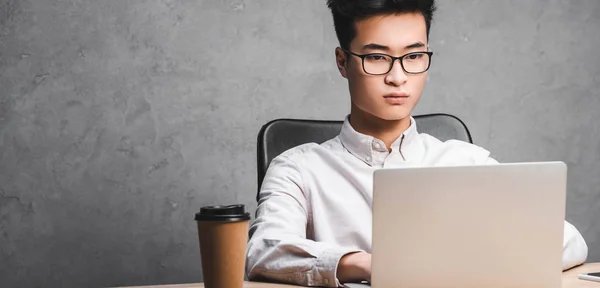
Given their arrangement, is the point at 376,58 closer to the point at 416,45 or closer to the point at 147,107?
the point at 416,45

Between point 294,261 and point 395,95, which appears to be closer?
point 294,261

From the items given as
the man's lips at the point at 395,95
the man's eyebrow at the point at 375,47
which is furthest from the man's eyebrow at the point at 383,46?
the man's lips at the point at 395,95

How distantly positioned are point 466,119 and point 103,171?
129 cm

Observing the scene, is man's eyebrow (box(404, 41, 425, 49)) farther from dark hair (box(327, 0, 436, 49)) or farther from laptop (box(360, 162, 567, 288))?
laptop (box(360, 162, 567, 288))

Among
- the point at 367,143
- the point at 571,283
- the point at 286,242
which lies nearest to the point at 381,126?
the point at 367,143

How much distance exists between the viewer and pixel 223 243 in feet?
3.26

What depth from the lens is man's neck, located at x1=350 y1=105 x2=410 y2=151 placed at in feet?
5.55

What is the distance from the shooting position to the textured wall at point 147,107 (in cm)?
232

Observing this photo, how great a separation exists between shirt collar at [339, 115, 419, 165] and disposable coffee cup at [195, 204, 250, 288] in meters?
0.73

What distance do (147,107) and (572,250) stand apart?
146cm

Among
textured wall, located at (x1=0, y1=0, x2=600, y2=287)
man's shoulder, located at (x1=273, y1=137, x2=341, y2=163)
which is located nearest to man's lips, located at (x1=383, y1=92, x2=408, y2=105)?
man's shoulder, located at (x1=273, y1=137, x2=341, y2=163)

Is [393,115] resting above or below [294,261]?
above

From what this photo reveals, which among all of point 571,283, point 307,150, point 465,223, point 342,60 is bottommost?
point 571,283

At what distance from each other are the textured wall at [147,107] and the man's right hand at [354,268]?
1.30 m
